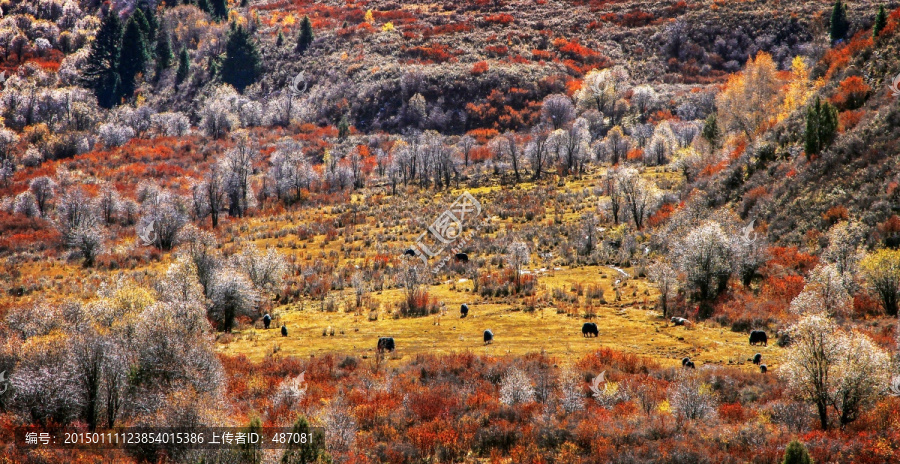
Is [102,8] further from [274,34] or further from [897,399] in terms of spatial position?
[897,399]

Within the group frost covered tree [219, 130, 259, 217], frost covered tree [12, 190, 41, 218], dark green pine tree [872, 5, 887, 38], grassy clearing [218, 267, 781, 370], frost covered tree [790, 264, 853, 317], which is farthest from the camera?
frost covered tree [219, 130, 259, 217]

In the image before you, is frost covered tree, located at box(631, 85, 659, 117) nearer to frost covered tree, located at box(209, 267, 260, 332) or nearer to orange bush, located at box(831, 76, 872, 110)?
orange bush, located at box(831, 76, 872, 110)

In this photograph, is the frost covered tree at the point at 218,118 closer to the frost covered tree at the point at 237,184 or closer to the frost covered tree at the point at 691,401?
the frost covered tree at the point at 237,184

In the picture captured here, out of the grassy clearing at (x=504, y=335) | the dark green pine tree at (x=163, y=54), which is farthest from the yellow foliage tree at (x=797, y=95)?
the dark green pine tree at (x=163, y=54)

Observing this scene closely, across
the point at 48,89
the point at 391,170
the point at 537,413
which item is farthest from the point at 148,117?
the point at 537,413

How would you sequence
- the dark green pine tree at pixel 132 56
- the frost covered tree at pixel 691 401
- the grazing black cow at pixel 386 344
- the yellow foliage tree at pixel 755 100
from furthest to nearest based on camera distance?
the dark green pine tree at pixel 132 56 → the yellow foliage tree at pixel 755 100 → the grazing black cow at pixel 386 344 → the frost covered tree at pixel 691 401

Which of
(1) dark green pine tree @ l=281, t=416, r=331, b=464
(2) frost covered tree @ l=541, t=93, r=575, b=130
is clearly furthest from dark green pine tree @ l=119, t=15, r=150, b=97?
(1) dark green pine tree @ l=281, t=416, r=331, b=464

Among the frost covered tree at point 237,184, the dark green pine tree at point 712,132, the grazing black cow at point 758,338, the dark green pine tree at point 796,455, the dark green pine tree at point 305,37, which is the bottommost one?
the frost covered tree at point 237,184
